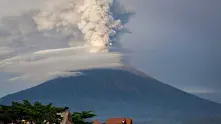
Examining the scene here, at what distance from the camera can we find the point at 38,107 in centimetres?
3444

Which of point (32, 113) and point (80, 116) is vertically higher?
point (80, 116)

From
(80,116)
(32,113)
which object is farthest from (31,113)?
(80,116)

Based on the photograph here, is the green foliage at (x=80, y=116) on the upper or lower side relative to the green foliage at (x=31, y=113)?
upper

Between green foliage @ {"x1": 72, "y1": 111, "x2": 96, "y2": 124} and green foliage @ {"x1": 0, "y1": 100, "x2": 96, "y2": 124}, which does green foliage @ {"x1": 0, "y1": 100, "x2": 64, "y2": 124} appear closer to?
green foliage @ {"x1": 0, "y1": 100, "x2": 96, "y2": 124}

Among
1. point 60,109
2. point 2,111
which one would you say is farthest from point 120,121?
point 2,111

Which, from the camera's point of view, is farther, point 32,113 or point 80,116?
point 80,116

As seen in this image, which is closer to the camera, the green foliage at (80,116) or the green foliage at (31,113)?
the green foliage at (31,113)

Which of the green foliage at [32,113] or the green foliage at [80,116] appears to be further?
the green foliage at [80,116]

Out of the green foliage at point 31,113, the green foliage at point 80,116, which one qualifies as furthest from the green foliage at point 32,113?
the green foliage at point 80,116

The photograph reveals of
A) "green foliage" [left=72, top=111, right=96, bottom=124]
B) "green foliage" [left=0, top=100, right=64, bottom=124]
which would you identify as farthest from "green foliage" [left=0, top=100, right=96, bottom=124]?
"green foliage" [left=72, top=111, right=96, bottom=124]

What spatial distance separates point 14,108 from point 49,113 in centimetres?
238

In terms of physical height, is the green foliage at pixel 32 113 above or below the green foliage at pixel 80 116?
below

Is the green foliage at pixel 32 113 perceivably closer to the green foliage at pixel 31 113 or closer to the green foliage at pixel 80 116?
the green foliage at pixel 31 113

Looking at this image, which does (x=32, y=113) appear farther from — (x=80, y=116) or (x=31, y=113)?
(x=80, y=116)
